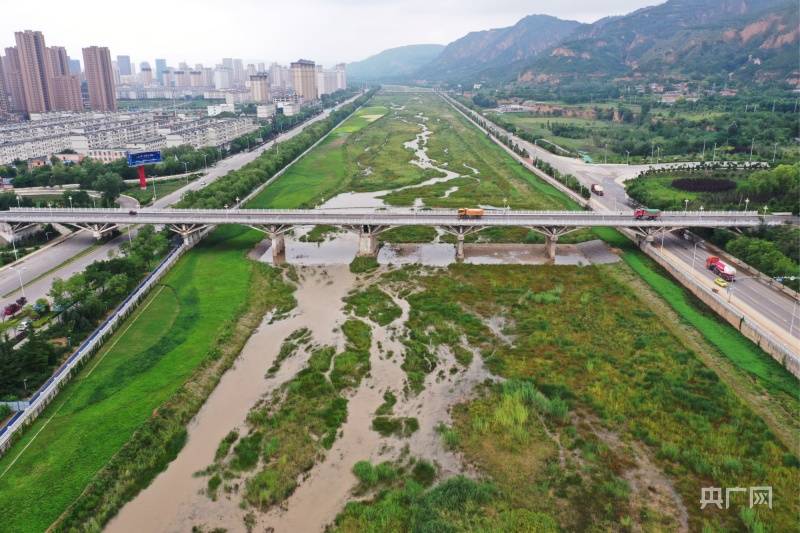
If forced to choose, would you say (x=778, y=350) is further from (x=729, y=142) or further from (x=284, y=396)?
(x=729, y=142)

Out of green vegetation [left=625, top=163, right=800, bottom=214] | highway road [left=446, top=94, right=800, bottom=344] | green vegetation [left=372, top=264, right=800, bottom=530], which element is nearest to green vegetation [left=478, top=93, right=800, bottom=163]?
green vegetation [left=625, top=163, right=800, bottom=214]

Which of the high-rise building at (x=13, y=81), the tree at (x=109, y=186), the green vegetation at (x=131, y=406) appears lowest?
the green vegetation at (x=131, y=406)

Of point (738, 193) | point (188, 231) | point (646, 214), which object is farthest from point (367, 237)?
point (738, 193)

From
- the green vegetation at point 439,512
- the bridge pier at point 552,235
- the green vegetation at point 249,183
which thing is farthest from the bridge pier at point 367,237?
the green vegetation at point 439,512

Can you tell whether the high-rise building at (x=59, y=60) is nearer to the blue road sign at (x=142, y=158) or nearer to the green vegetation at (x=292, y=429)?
the blue road sign at (x=142, y=158)

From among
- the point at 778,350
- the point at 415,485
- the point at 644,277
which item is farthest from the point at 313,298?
the point at 778,350

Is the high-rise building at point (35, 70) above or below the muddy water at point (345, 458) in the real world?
above
